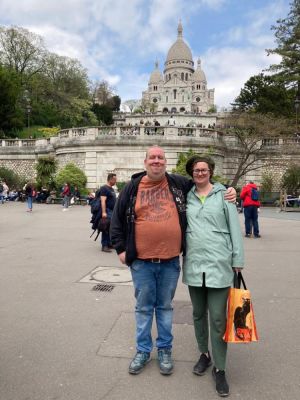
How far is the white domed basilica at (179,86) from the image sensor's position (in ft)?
419

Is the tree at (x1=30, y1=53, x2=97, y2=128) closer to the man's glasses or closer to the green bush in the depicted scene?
the green bush

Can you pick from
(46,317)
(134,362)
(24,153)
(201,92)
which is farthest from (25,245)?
(201,92)

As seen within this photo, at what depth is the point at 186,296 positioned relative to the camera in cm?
593

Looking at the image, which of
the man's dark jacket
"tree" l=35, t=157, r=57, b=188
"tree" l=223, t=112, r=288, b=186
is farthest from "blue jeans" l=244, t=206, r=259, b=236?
"tree" l=35, t=157, r=57, b=188

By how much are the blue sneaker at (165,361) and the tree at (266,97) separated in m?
42.6

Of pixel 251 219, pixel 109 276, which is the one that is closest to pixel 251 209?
pixel 251 219

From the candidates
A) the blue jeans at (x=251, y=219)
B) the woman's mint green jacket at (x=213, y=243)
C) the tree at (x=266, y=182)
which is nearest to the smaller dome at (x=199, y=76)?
the tree at (x=266, y=182)

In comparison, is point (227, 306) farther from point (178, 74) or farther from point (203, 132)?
point (178, 74)

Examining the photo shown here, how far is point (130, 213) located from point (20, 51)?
6940 centimetres

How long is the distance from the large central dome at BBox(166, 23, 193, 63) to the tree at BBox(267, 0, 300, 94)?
10626 cm

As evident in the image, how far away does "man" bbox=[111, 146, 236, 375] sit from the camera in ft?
11.9

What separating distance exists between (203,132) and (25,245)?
20210 mm

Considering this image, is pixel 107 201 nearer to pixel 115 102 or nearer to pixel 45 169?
pixel 45 169

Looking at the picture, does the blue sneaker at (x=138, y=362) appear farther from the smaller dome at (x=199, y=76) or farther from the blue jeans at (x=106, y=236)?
the smaller dome at (x=199, y=76)
